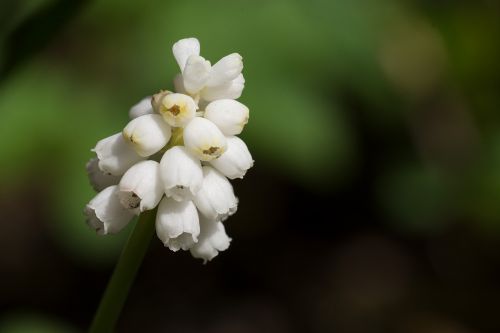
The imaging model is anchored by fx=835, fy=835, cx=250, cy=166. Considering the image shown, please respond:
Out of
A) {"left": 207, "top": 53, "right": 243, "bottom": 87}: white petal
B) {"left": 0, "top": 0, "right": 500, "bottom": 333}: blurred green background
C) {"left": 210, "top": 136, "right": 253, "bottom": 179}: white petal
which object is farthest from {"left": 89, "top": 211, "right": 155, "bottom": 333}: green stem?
{"left": 0, "top": 0, "right": 500, "bottom": 333}: blurred green background

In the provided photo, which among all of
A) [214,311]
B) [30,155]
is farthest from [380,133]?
[30,155]

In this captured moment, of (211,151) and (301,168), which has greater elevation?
(301,168)

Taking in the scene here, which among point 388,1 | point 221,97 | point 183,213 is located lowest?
point 183,213

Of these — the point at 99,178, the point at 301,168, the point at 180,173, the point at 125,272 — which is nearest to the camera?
the point at 180,173

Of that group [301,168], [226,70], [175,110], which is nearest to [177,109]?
[175,110]

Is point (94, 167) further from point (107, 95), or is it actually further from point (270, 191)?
point (270, 191)

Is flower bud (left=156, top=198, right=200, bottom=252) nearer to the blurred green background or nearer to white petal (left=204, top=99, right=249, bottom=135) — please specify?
white petal (left=204, top=99, right=249, bottom=135)

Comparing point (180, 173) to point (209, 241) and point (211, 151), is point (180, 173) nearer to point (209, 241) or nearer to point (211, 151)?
point (211, 151)
